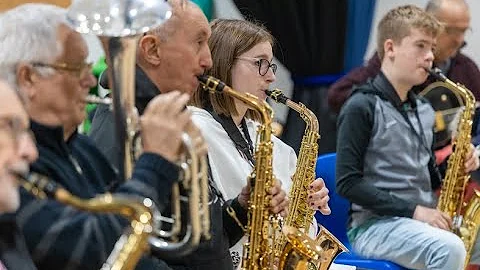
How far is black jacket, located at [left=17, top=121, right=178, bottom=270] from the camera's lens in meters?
1.66

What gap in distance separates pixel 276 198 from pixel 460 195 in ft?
4.32

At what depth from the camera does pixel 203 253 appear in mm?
2303

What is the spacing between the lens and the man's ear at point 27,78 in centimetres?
170

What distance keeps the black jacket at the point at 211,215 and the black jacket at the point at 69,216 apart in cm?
16

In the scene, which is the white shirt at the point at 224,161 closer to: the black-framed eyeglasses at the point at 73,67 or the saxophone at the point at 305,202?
the saxophone at the point at 305,202

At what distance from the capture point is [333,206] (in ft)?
11.2

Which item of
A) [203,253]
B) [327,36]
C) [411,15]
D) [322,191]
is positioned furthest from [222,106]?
[327,36]

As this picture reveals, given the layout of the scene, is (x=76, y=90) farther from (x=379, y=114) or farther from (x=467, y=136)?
(x=467, y=136)

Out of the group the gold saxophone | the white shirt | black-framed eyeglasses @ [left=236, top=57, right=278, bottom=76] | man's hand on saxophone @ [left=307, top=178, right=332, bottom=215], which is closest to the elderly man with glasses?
the gold saxophone

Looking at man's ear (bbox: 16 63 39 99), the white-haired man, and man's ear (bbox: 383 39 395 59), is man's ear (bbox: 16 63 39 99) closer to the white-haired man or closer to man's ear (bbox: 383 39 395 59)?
the white-haired man

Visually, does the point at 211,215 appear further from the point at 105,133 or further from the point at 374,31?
the point at 374,31

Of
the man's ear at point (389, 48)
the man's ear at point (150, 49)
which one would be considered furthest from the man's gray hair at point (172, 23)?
the man's ear at point (389, 48)

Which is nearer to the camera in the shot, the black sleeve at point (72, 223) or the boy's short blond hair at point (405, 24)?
the black sleeve at point (72, 223)

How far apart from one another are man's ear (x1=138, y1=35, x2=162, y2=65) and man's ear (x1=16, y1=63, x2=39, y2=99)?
0.50m
